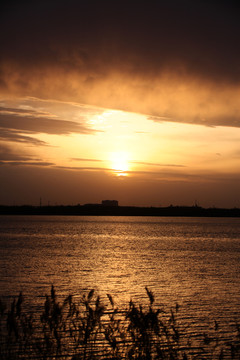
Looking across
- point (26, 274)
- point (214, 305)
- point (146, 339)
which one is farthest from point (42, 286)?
point (146, 339)

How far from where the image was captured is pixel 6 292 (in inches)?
1009

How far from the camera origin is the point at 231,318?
1958 centimetres

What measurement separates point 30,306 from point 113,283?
1098cm

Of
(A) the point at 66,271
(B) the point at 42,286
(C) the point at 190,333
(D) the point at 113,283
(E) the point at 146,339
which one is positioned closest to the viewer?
(E) the point at 146,339

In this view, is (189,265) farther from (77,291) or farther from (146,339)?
(146,339)

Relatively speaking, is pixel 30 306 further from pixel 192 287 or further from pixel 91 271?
pixel 91 271

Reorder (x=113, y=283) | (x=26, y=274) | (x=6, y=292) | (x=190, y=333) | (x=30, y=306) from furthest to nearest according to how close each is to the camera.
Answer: (x=26, y=274)
(x=113, y=283)
(x=6, y=292)
(x=30, y=306)
(x=190, y=333)

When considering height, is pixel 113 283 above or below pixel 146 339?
below

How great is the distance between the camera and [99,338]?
14.9 meters

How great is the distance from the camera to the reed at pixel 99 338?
357 inches

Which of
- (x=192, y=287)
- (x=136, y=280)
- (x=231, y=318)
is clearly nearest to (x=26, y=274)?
(x=136, y=280)

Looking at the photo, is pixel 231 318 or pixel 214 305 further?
pixel 214 305

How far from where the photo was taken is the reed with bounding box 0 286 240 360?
29.7ft

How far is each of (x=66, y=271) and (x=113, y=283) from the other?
27.0ft
